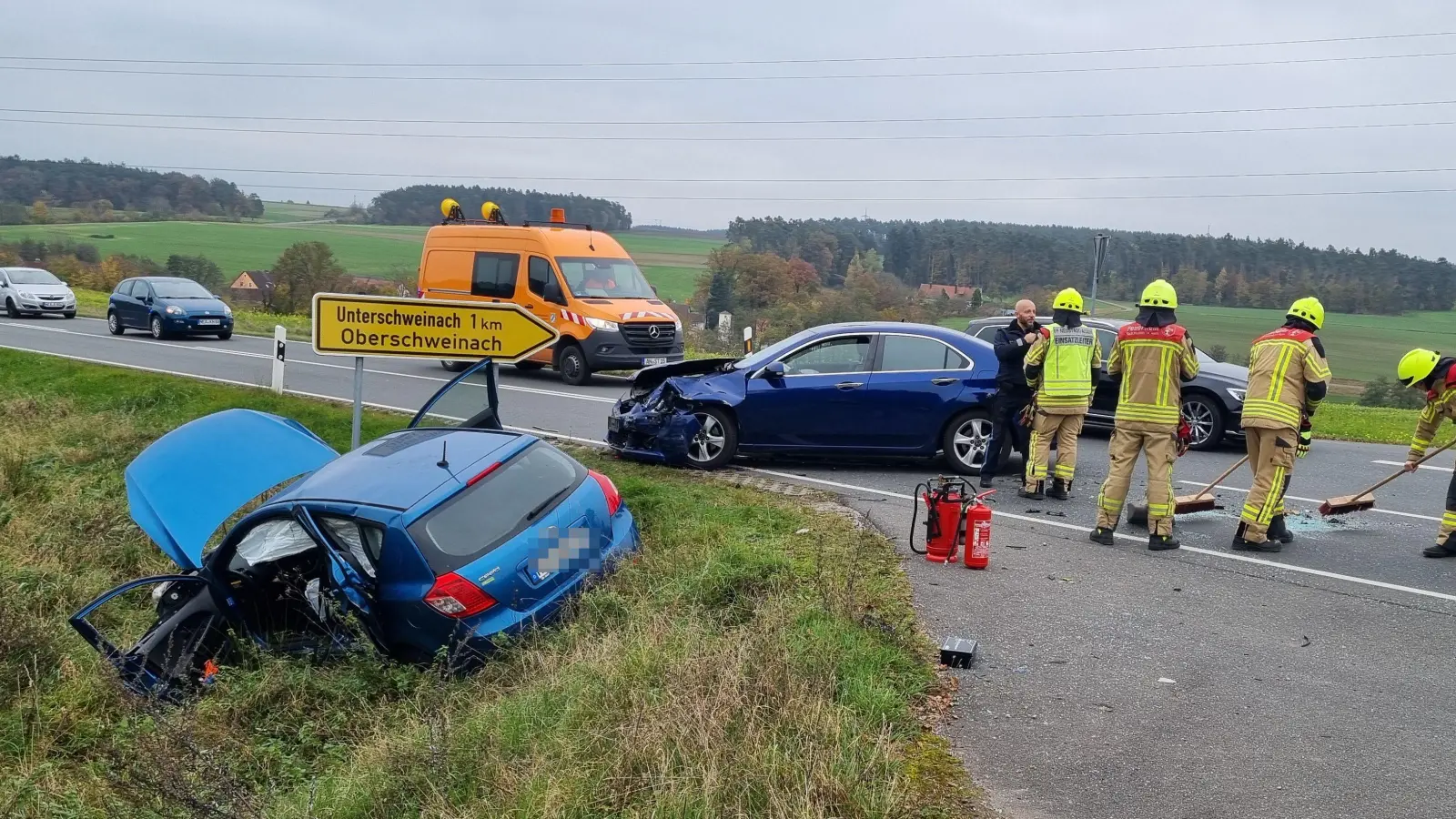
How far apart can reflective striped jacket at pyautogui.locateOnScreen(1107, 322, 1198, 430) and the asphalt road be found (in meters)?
0.99

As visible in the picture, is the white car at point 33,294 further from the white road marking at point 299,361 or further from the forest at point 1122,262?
the forest at point 1122,262

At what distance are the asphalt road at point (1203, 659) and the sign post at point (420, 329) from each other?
10.6ft

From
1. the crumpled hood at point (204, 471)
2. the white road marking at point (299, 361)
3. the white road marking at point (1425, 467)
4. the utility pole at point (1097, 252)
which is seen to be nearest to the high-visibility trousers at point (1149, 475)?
the white road marking at point (1425, 467)

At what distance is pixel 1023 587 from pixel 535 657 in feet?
10.5

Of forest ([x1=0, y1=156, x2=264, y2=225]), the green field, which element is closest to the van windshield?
the green field

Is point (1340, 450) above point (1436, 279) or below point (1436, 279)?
below

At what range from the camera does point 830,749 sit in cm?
433

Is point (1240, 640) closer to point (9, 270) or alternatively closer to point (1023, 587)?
point (1023, 587)

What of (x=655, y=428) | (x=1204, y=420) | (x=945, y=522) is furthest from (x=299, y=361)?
(x=945, y=522)

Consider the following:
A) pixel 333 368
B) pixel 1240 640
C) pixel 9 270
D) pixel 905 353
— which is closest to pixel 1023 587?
pixel 1240 640

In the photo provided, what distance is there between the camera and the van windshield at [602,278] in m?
18.8

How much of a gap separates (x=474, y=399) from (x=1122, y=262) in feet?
63.5

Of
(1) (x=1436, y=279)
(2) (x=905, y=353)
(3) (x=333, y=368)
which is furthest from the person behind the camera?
(1) (x=1436, y=279)

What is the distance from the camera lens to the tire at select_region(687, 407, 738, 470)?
11102 millimetres
